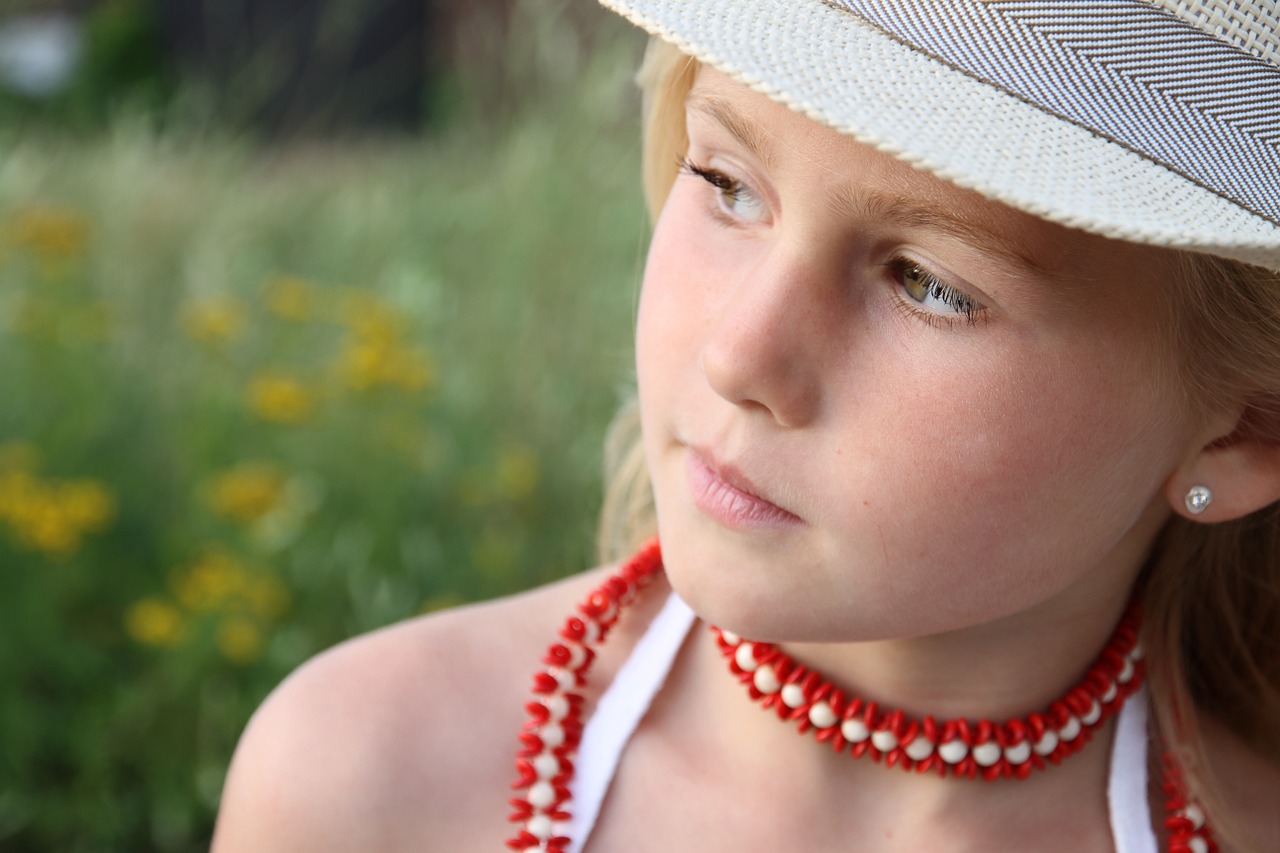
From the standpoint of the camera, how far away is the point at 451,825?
153 cm

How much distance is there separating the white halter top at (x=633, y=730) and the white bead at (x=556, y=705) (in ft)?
0.12

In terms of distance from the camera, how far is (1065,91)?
1.15 metres

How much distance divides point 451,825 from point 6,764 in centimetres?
139

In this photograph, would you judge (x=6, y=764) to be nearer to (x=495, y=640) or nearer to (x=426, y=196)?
(x=495, y=640)

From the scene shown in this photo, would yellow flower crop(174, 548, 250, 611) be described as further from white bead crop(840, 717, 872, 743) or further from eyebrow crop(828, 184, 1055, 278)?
eyebrow crop(828, 184, 1055, 278)

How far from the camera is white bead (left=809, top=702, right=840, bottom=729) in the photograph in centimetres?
153

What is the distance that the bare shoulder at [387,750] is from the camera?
1511 mm

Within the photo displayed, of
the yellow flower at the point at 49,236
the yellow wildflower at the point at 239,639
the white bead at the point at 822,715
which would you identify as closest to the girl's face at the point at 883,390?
the white bead at the point at 822,715

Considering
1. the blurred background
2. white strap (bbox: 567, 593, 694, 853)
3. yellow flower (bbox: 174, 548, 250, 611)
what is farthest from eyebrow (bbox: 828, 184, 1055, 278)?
yellow flower (bbox: 174, 548, 250, 611)

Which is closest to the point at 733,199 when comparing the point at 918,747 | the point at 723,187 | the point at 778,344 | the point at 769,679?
the point at 723,187

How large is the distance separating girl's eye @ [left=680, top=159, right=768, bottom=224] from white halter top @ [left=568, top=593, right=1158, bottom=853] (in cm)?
49

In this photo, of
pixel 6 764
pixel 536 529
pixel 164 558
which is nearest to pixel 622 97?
pixel 536 529

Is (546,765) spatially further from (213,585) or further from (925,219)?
(213,585)

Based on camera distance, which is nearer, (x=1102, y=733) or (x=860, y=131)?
(x=860, y=131)
